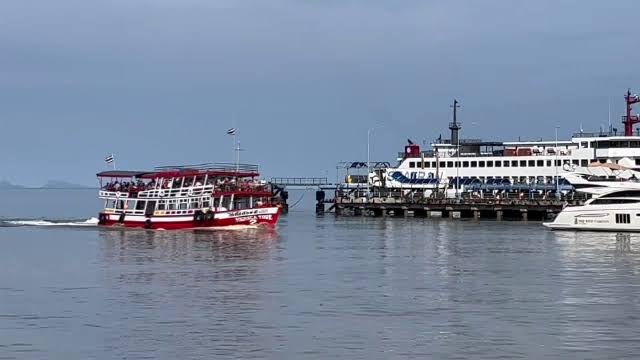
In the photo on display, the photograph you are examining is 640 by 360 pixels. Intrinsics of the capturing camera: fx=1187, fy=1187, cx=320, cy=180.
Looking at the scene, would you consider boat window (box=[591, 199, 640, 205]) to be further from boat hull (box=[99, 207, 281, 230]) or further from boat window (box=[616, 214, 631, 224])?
boat hull (box=[99, 207, 281, 230])

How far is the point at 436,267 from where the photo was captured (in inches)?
2662

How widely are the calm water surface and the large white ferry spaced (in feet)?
146

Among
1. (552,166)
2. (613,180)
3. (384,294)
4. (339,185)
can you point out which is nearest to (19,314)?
(384,294)

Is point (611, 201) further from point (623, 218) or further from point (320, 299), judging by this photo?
point (320, 299)

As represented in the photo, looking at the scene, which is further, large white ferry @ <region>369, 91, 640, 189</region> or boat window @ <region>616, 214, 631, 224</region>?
large white ferry @ <region>369, 91, 640, 189</region>

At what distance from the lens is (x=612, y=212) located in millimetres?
97125

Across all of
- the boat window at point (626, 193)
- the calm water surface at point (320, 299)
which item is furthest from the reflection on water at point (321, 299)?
the boat window at point (626, 193)

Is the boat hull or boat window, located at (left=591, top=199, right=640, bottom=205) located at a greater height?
boat window, located at (left=591, top=199, right=640, bottom=205)

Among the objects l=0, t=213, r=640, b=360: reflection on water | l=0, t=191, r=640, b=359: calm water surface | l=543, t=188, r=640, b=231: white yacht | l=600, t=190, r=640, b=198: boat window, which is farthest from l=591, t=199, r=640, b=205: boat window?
l=0, t=213, r=640, b=360: reflection on water

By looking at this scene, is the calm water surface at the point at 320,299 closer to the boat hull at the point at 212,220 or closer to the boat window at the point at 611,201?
the boat window at the point at 611,201

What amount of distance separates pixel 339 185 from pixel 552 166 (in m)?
31.7

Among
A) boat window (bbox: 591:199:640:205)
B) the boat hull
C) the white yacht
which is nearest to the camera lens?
the white yacht

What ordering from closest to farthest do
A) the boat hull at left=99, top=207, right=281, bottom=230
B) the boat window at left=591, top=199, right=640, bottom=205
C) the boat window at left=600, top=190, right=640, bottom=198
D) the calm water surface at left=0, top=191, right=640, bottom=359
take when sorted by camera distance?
the calm water surface at left=0, top=191, right=640, bottom=359 < the boat window at left=600, top=190, right=640, bottom=198 < the boat window at left=591, top=199, right=640, bottom=205 < the boat hull at left=99, top=207, right=281, bottom=230

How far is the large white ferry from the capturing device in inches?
5310
